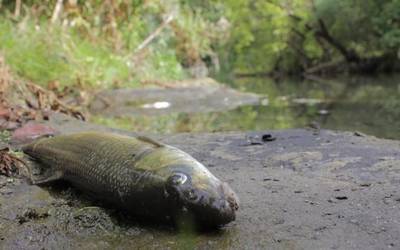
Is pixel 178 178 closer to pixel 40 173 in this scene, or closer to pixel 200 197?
pixel 200 197

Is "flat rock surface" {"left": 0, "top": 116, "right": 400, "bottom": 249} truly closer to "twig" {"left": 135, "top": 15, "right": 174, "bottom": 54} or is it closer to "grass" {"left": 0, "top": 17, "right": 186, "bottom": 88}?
"grass" {"left": 0, "top": 17, "right": 186, "bottom": 88}

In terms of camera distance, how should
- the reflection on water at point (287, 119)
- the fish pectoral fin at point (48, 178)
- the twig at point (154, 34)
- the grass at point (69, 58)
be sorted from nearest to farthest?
the fish pectoral fin at point (48, 178) → the reflection on water at point (287, 119) → the grass at point (69, 58) → the twig at point (154, 34)

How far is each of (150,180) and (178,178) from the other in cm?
14

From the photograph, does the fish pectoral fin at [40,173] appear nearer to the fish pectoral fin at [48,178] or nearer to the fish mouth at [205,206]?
the fish pectoral fin at [48,178]

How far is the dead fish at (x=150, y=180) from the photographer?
230cm

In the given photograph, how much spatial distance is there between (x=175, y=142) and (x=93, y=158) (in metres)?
1.78

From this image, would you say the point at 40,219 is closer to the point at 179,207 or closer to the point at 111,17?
the point at 179,207

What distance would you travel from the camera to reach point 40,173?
11.7 feet

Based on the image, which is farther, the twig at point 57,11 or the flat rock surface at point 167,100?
the twig at point 57,11

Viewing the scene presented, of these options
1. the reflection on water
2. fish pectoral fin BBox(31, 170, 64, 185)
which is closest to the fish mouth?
fish pectoral fin BBox(31, 170, 64, 185)

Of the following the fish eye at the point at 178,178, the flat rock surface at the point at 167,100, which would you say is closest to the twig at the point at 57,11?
the flat rock surface at the point at 167,100

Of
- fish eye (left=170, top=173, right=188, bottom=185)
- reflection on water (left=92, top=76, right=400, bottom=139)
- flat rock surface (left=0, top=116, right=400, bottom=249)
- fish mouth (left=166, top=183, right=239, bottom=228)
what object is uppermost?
fish eye (left=170, top=173, right=188, bottom=185)

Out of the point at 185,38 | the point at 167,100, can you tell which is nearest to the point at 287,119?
the point at 167,100

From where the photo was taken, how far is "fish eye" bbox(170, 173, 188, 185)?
2312mm
